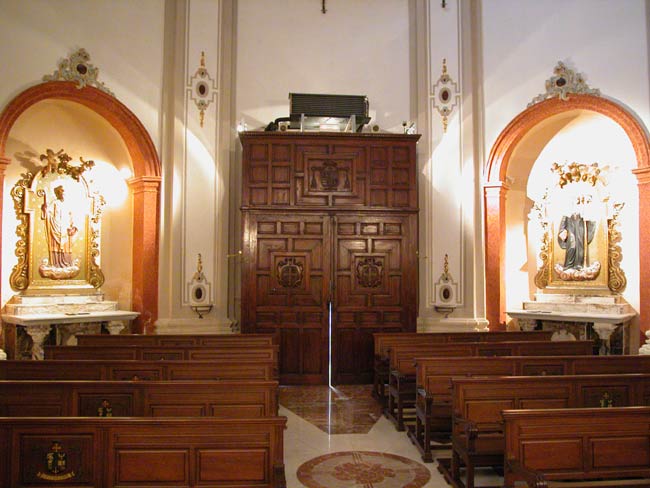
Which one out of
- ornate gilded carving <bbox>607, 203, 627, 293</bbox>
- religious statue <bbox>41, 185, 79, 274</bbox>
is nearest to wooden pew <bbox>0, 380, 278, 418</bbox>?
religious statue <bbox>41, 185, 79, 274</bbox>

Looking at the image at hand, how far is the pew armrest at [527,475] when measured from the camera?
3.11 meters

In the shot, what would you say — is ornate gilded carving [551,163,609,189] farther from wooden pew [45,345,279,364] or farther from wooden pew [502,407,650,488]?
wooden pew [502,407,650,488]

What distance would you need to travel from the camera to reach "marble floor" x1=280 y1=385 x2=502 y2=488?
4.93 m

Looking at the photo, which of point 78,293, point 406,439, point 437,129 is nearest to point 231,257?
point 78,293

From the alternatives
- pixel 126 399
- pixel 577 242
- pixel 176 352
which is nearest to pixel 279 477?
pixel 126 399

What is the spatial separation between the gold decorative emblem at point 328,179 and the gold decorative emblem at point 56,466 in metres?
6.38

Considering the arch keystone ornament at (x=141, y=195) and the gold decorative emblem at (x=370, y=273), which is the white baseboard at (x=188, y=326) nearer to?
the arch keystone ornament at (x=141, y=195)

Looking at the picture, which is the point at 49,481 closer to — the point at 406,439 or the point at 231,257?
the point at 406,439

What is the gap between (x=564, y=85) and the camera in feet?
30.5

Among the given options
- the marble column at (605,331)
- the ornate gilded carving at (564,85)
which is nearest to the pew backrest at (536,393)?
the marble column at (605,331)

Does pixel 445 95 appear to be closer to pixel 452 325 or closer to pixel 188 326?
pixel 452 325

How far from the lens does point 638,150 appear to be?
28.6 feet

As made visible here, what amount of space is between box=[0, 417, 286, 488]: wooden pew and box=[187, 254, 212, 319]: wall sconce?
6.04 m

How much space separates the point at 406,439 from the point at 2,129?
6.67 metres
